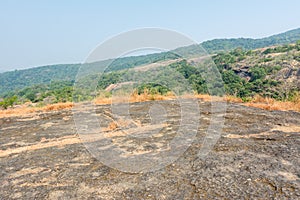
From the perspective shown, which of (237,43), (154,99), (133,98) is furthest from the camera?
(237,43)

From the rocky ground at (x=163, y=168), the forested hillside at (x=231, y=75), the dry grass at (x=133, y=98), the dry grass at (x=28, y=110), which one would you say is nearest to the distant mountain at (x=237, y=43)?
the forested hillside at (x=231, y=75)

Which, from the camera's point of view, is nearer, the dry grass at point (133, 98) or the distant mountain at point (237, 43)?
the dry grass at point (133, 98)

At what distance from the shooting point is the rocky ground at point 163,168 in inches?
116

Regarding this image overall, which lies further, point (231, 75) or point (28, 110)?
point (231, 75)

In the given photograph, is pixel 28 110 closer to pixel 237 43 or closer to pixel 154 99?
pixel 154 99

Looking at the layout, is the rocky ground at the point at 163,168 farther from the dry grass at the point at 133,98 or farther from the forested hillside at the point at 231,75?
the dry grass at the point at 133,98

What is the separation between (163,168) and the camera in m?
3.63

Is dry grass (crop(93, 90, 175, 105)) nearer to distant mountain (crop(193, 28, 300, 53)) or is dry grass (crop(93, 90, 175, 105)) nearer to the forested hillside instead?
the forested hillside

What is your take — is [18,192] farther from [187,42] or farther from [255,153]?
[187,42]

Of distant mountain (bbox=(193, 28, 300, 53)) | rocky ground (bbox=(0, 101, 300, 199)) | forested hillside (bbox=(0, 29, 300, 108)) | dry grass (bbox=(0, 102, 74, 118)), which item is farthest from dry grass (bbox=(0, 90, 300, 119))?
distant mountain (bbox=(193, 28, 300, 53))

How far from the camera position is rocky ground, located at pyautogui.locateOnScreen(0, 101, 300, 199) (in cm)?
294

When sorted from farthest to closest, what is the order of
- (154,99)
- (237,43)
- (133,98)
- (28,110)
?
(237,43) → (133,98) → (154,99) → (28,110)

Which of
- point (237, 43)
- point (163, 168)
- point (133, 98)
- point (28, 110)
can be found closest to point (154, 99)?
point (133, 98)

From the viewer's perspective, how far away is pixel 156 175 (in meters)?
3.40
